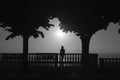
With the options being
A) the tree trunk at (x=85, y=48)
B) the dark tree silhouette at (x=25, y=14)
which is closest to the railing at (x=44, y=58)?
the tree trunk at (x=85, y=48)

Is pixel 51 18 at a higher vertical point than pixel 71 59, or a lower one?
higher

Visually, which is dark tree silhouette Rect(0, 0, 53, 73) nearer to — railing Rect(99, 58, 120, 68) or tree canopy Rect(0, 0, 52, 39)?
tree canopy Rect(0, 0, 52, 39)

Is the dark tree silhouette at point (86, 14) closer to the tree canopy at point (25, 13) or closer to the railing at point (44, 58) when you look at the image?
the tree canopy at point (25, 13)

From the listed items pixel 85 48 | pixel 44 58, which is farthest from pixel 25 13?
pixel 44 58

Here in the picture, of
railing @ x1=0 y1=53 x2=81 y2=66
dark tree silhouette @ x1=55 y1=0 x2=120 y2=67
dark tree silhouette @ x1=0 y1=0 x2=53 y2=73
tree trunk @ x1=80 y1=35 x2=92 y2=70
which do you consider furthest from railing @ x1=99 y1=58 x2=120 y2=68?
dark tree silhouette @ x1=0 y1=0 x2=53 y2=73

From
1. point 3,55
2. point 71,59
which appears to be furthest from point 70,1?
point 3,55

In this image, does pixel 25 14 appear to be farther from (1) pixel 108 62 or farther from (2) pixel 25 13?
(1) pixel 108 62

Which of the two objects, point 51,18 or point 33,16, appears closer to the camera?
point 33,16

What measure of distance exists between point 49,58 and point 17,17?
31.5 ft

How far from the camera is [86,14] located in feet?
82.7

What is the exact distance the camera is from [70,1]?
24.8m

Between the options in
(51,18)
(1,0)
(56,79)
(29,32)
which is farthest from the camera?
(51,18)

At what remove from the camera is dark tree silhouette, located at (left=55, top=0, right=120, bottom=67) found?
2481cm

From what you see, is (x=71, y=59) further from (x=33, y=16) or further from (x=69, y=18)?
(x=33, y=16)
